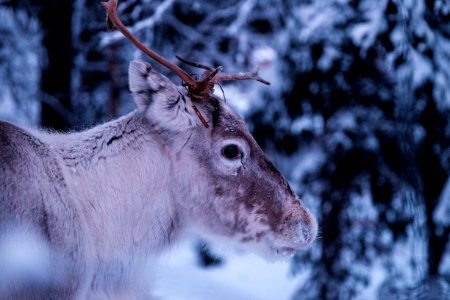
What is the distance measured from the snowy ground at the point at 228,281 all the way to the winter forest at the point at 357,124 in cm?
14

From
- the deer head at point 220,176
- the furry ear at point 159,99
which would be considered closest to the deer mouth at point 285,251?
the deer head at point 220,176

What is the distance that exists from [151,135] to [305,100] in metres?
3.41

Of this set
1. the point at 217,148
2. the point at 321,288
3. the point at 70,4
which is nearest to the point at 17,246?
the point at 217,148

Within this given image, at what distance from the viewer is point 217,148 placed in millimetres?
3131

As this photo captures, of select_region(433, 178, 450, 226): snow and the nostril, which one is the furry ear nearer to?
the nostril

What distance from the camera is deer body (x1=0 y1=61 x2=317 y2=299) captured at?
283 centimetres

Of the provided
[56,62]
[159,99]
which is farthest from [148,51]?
[56,62]

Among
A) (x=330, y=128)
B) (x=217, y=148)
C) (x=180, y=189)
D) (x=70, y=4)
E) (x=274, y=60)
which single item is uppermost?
(x=70, y=4)

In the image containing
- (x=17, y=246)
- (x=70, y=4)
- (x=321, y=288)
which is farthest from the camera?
(x=70, y=4)

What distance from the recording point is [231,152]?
3152 mm

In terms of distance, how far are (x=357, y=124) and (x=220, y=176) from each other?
3271mm

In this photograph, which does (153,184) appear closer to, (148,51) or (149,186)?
(149,186)

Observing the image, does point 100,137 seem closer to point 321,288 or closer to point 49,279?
point 49,279

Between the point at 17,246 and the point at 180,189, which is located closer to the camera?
the point at 17,246
